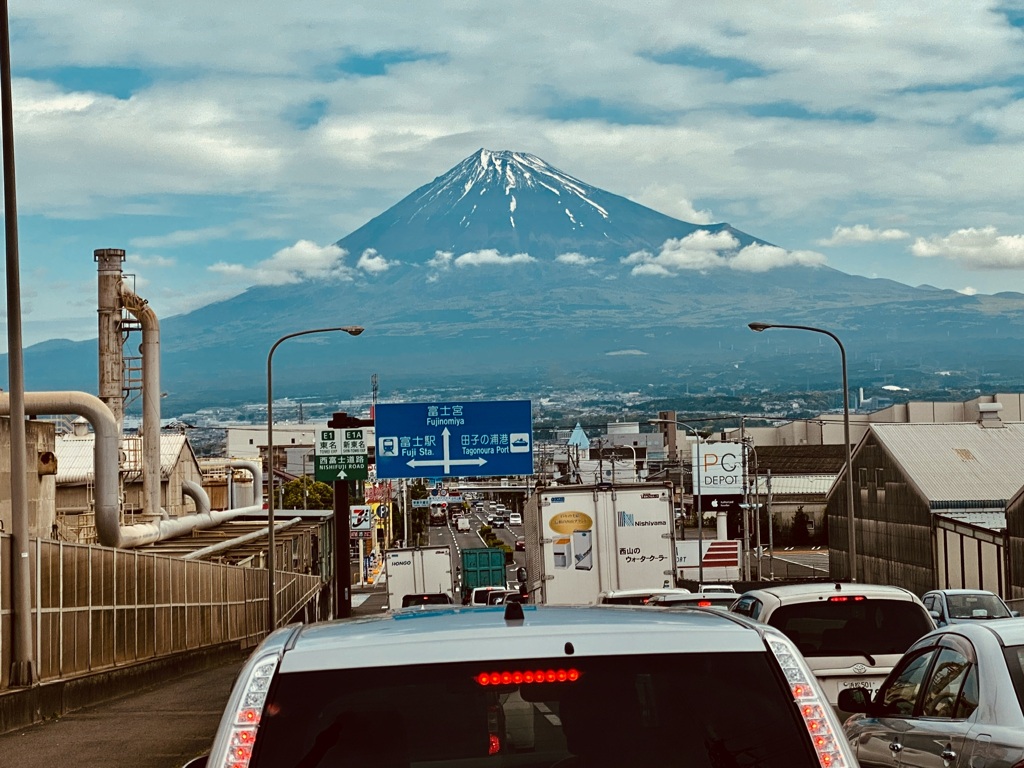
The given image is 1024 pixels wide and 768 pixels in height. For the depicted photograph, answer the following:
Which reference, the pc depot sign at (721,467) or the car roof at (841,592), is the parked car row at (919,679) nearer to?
the car roof at (841,592)

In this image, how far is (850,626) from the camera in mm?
13430

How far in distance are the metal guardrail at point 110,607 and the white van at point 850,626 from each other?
9.45 meters

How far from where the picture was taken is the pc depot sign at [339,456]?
55.8m

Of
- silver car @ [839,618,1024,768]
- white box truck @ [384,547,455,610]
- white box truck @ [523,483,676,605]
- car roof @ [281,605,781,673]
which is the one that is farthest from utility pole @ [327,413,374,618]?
car roof @ [281,605,781,673]

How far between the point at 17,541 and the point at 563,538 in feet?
54.5

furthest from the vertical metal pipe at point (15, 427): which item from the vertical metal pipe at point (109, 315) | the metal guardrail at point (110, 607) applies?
the vertical metal pipe at point (109, 315)

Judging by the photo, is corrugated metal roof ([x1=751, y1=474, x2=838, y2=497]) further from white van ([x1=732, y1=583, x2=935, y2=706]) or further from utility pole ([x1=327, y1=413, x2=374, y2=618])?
white van ([x1=732, y1=583, x2=935, y2=706])

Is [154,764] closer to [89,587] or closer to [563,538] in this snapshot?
[89,587]

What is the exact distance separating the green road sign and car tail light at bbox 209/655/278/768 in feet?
169

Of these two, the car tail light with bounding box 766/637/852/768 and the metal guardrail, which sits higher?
the car tail light with bounding box 766/637/852/768

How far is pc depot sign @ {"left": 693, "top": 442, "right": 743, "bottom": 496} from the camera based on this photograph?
71.6 meters

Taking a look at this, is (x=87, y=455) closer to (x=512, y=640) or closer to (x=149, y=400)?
(x=149, y=400)

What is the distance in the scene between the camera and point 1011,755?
7.04 meters

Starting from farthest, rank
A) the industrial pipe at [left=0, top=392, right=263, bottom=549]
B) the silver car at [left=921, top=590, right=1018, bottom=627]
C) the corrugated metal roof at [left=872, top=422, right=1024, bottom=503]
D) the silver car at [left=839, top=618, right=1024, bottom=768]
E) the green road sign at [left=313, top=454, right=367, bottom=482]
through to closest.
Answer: the corrugated metal roof at [left=872, top=422, right=1024, bottom=503] → the green road sign at [left=313, top=454, right=367, bottom=482] → the industrial pipe at [left=0, top=392, right=263, bottom=549] → the silver car at [left=921, top=590, right=1018, bottom=627] → the silver car at [left=839, top=618, right=1024, bottom=768]
